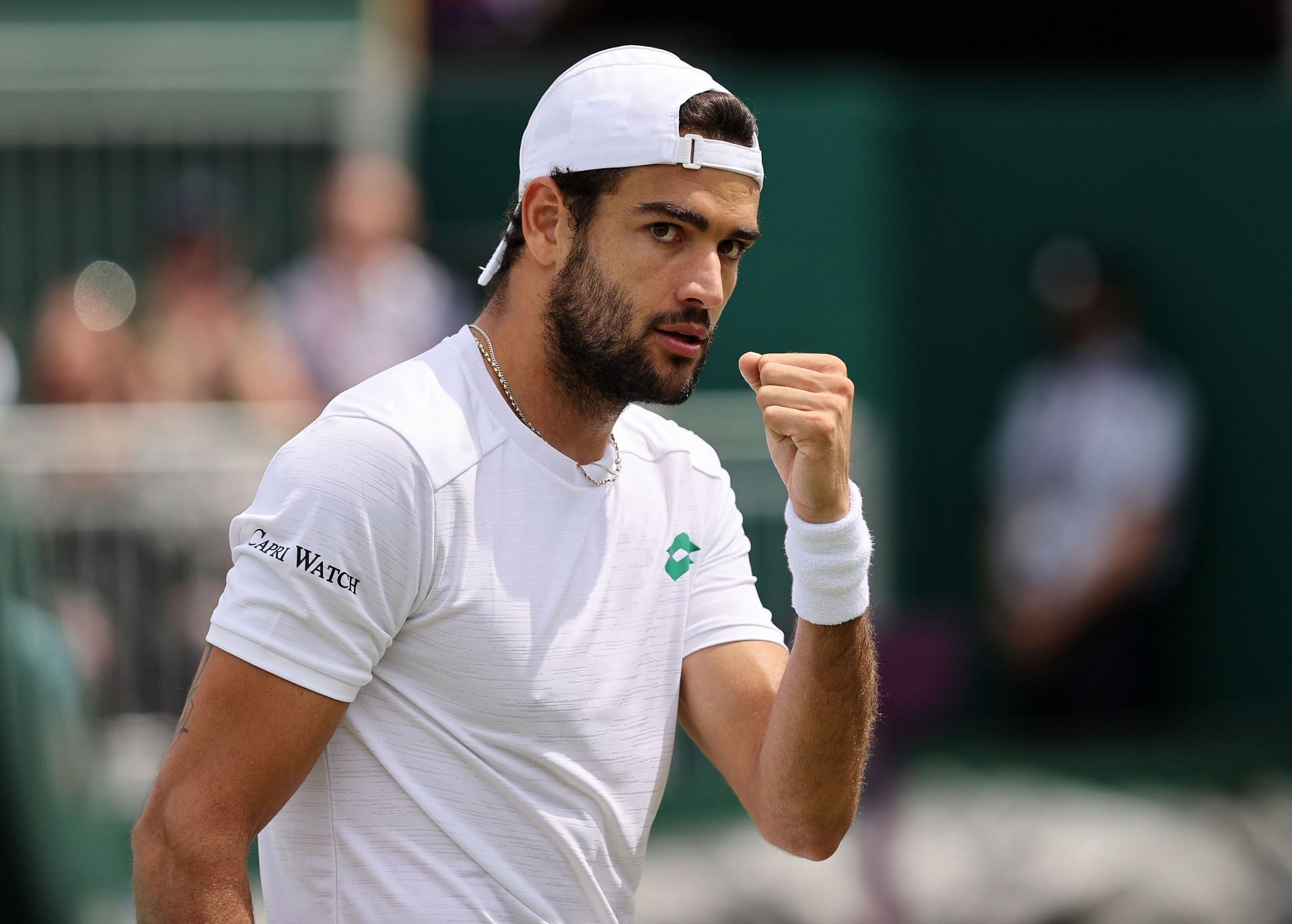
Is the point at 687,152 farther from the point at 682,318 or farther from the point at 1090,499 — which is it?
the point at 1090,499

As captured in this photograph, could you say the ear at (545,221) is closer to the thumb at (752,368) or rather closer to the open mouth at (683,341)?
the open mouth at (683,341)

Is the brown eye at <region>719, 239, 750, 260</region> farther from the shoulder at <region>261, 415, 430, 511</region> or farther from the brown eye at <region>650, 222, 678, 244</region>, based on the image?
the shoulder at <region>261, 415, 430, 511</region>

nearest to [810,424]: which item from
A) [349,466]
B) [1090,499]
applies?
[349,466]

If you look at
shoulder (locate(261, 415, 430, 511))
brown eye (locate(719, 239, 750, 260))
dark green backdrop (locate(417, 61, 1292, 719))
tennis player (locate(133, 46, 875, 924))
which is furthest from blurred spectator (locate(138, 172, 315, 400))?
shoulder (locate(261, 415, 430, 511))

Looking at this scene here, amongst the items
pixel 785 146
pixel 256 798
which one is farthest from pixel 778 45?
pixel 256 798

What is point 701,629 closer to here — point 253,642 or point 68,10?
point 253,642

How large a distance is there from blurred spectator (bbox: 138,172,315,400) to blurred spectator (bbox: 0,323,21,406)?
1.82ft

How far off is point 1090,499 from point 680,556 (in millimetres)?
6164

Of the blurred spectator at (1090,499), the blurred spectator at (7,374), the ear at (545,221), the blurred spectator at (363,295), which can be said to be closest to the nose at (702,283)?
the ear at (545,221)

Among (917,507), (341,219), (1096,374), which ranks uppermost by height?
(341,219)

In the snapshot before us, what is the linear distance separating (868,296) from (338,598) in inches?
280

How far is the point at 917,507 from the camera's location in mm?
10312

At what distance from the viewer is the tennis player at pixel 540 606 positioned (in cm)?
289

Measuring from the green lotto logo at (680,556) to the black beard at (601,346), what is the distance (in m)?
0.28
